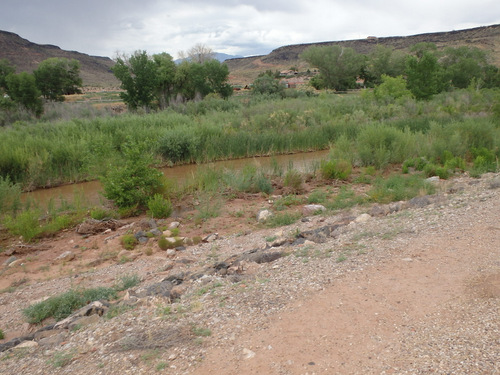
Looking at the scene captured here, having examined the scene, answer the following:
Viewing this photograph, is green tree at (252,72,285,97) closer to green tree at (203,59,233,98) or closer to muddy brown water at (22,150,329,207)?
green tree at (203,59,233,98)

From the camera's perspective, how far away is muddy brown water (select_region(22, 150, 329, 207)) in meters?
12.7

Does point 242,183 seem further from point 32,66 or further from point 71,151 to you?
point 32,66

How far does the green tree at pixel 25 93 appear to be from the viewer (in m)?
31.7

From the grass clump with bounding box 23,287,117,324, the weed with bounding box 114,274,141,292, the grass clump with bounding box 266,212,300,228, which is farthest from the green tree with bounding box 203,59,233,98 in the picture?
the grass clump with bounding box 23,287,117,324

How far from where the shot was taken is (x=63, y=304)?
5555 mm

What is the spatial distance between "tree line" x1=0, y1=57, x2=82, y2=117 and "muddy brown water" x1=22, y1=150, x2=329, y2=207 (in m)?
18.6

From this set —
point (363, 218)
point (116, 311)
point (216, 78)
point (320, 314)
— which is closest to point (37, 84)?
point (216, 78)

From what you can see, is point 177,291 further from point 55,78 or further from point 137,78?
point 55,78

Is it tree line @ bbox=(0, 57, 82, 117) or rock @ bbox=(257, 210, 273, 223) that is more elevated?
tree line @ bbox=(0, 57, 82, 117)

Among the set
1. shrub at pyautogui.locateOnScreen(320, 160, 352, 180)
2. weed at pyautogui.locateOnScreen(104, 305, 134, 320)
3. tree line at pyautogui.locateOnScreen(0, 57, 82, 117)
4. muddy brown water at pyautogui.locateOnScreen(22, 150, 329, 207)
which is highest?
tree line at pyautogui.locateOnScreen(0, 57, 82, 117)

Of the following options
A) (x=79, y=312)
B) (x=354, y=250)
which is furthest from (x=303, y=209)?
(x=79, y=312)

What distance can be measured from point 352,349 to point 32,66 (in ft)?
301

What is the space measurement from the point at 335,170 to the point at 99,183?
28.8 feet

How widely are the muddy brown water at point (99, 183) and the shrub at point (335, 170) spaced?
91 centimetres
